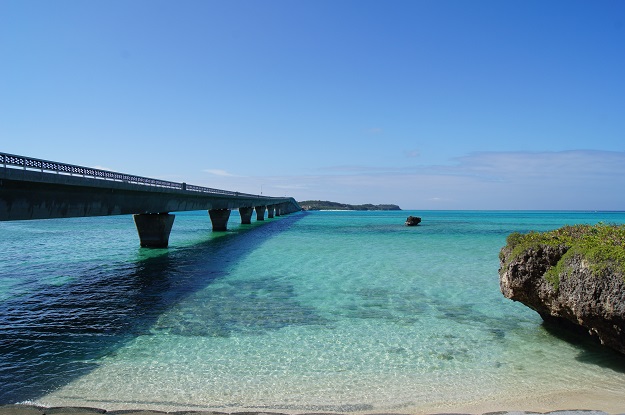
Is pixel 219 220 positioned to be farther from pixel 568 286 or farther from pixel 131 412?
pixel 131 412

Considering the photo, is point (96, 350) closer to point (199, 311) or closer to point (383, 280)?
point (199, 311)

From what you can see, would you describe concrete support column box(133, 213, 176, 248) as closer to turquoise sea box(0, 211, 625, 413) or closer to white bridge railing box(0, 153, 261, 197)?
white bridge railing box(0, 153, 261, 197)

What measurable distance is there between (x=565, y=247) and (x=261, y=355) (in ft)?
21.8

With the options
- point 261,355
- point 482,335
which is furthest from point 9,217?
point 482,335

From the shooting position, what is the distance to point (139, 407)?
21.0 feet

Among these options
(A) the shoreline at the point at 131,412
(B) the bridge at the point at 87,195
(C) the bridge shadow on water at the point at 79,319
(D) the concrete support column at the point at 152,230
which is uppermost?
(B) the bridge at the point at 87,195

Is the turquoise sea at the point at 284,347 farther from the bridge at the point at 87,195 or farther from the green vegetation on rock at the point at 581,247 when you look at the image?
the bridge at the point at 87,195

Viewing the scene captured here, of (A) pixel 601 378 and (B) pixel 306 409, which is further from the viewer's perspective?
(A) pixel 601 378

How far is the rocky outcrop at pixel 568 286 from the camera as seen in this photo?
712cm

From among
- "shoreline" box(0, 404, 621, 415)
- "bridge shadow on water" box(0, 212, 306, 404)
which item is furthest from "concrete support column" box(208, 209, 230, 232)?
"shoreline" box(0, 404, 621, 415)

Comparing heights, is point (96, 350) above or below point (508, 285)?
below

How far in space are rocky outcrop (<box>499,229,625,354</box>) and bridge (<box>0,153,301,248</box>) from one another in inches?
662

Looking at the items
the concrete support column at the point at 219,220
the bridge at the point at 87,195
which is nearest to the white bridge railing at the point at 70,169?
the bridge at the point at 87,195

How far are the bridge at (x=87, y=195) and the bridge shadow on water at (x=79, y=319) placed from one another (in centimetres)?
343
